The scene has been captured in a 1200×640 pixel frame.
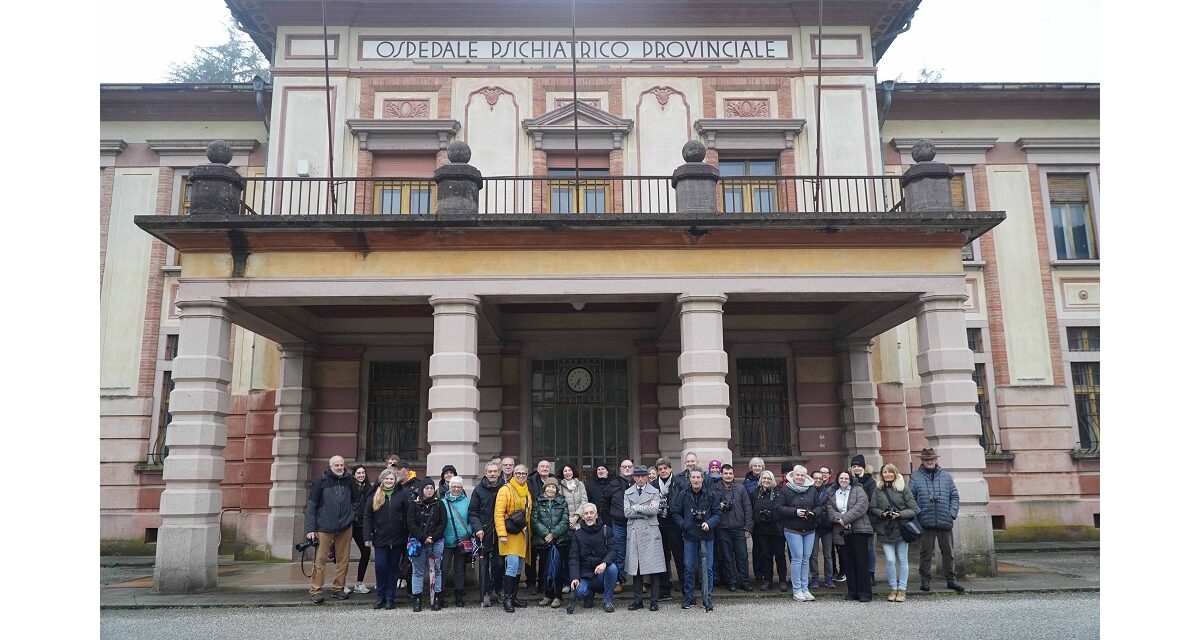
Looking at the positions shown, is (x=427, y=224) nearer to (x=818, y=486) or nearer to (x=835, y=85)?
(x=818, y=486)

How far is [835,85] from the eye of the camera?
15.6 meters

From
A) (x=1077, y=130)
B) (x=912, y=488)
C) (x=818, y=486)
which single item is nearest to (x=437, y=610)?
(x=818, y=486)

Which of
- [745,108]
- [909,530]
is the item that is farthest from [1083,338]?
[909,530]

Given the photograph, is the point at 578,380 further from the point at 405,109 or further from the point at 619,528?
the point at 405,109

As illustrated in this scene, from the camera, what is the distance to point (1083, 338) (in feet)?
55.5

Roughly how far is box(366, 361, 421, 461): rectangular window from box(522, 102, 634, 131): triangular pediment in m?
5.54

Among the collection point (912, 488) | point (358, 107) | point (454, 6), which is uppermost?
point (454, 6)

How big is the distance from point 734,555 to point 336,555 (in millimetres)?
5366

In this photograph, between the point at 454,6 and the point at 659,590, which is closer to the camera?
the point at 659,590

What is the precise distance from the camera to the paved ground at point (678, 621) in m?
7.78

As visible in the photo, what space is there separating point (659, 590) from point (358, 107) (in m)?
11.4

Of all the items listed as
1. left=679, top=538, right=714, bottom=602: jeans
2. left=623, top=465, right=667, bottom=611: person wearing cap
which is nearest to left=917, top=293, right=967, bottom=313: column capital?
left=679, top=538, right=714, bottom=602: jeans

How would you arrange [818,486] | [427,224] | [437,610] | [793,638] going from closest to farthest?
[793,638] → [437,610] → [818,486] → [427,224]

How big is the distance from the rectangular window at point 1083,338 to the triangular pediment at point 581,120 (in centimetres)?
1112
